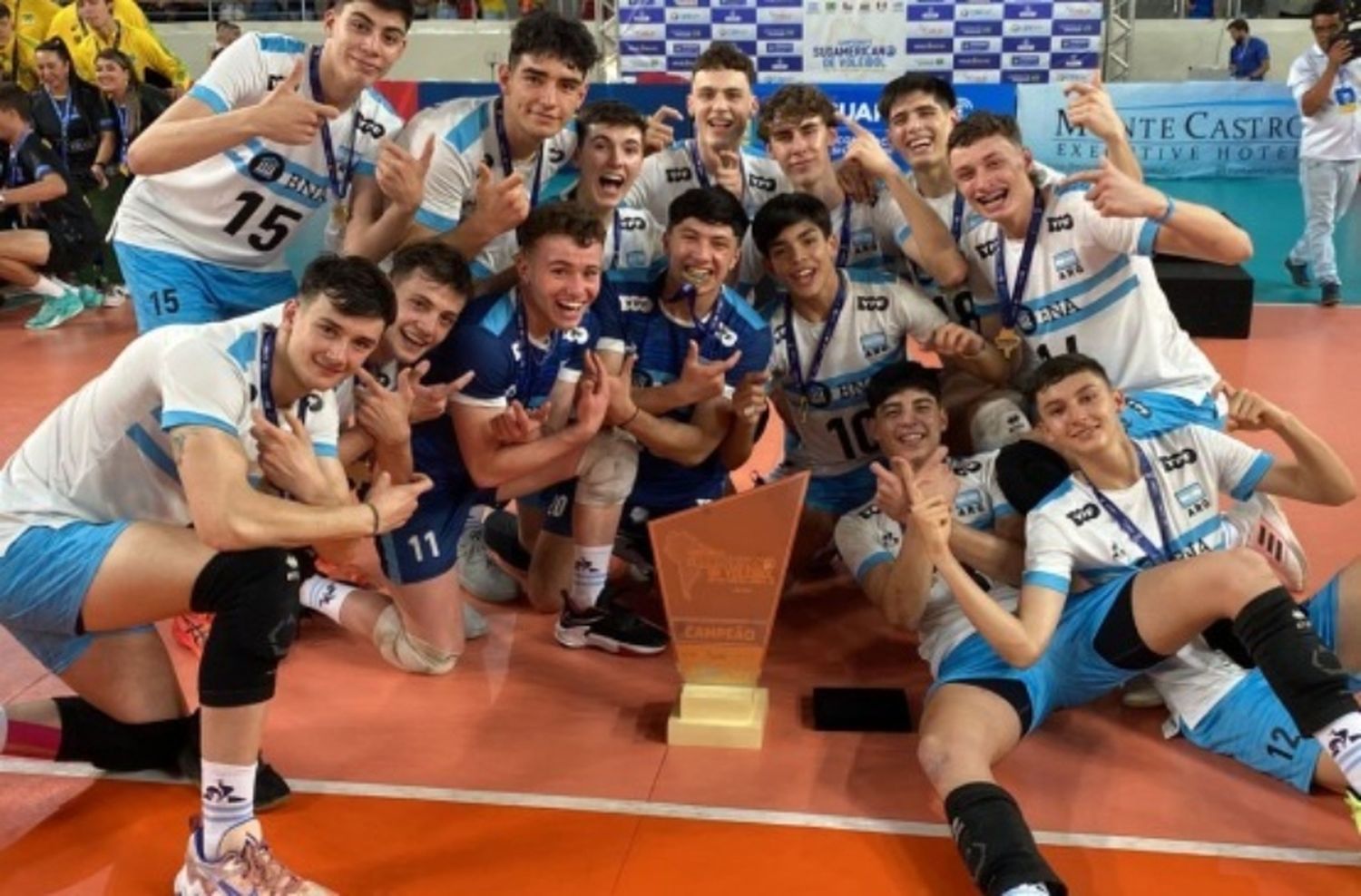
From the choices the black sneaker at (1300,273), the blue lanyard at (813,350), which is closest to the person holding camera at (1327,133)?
the black sneaker at (1300,273)

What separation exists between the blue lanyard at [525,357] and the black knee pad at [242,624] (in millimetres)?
1353

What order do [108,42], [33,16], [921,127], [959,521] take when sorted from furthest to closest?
1. [33,16]
2. [108,42]
3. [921,127]
4. [959,521]

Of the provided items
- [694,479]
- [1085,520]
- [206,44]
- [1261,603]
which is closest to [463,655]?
[694,479]

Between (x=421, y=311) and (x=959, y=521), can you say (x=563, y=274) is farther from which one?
(x=959, y=521)

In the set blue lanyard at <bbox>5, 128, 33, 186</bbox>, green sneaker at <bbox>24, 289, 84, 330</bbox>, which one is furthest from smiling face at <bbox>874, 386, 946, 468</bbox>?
blue lanyard at <bbox>5, 128, 33, 186</bbox>

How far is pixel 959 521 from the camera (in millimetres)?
4273

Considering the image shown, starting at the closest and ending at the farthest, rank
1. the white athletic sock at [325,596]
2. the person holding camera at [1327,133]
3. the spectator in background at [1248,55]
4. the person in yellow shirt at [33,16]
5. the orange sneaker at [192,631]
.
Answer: the orange sneaker at [192,631] < the white athletic sock at [325,596] < the person holding camera at [1327,133] < the person in yellow shirt at [33,16] < the spectator in background at [1248,55]

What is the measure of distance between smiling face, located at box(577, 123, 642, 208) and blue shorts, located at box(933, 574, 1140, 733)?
2.02 meters

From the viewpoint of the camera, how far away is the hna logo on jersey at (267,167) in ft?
14.5

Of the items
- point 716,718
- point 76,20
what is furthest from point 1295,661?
point 76,20

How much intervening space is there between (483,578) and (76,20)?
967 centimetres

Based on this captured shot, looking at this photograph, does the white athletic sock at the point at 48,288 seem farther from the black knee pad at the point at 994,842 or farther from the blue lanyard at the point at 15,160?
the black knee pad at the point at 994,842

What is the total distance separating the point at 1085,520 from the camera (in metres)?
3.83

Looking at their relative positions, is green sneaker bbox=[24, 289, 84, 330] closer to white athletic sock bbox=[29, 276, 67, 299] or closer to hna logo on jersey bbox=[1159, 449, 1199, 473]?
white athletic sock bbox=[29, 276, 67, 299]
